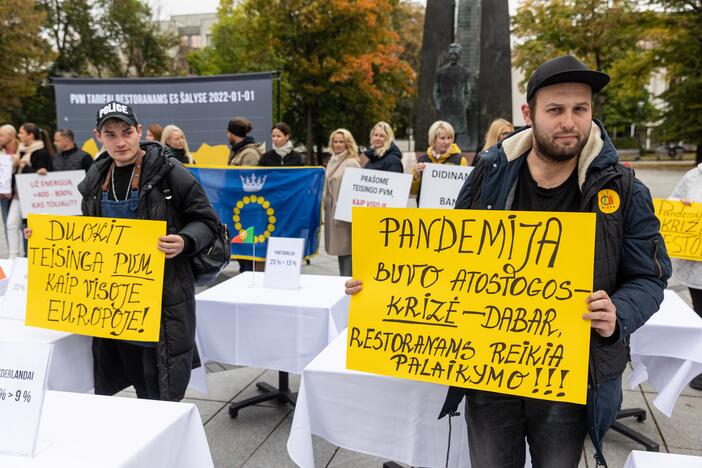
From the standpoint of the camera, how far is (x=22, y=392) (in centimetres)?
168

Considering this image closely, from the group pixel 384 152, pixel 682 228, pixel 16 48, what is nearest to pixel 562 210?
pixel 682 228

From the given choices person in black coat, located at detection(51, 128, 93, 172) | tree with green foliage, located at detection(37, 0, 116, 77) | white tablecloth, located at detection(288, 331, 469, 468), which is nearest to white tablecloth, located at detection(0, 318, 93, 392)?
white tablecloth, located at detection(288, 331, 469, 468)

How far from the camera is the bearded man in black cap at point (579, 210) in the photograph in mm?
1732

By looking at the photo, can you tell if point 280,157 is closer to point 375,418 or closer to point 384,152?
point 384,152

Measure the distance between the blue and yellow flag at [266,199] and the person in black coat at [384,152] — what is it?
123 cm

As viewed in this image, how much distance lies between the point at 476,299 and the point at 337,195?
4.54 m

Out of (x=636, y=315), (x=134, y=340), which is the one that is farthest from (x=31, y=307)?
(x=636, y=315)

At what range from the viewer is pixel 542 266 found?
1775mm

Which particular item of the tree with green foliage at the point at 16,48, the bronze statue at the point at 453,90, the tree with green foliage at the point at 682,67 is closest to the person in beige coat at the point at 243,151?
the bronze statue at the point at 453,90

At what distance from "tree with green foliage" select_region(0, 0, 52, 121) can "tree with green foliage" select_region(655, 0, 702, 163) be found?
2858 cm

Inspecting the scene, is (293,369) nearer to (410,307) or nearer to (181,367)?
(181,367)

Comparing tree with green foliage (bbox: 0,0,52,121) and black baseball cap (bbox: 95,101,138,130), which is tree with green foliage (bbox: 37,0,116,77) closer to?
tree with green foliage (bbox: 0,0,52,121)

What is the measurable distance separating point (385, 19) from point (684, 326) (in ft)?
76.7

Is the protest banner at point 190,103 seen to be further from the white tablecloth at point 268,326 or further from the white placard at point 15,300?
the white placard at point 15,300
